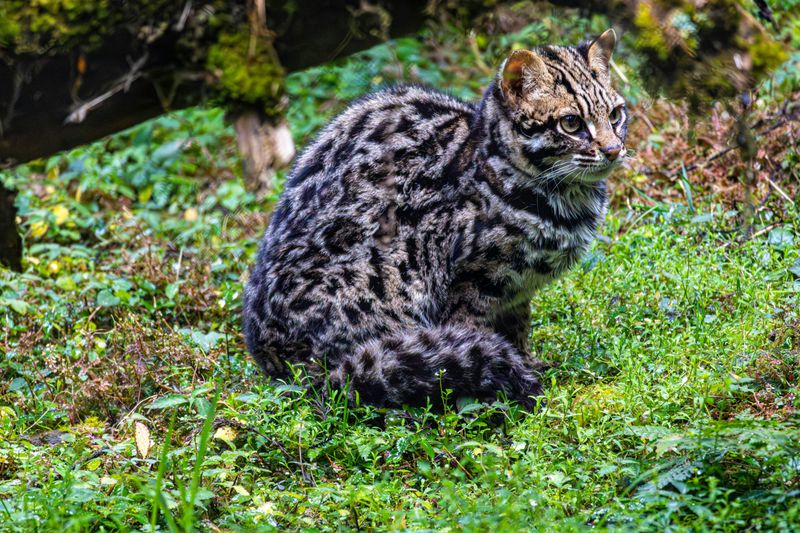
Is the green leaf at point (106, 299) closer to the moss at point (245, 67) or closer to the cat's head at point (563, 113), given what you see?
the moss at point (245, 67)

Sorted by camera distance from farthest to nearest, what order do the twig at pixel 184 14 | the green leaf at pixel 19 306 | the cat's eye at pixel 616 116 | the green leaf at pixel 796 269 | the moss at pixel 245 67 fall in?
the green leaf at pixel 19 306
the moss at pixel 245 67
the twig at pixel 184 14
the green leaf at pixel 796 269
the cat's eye at pixel 616 116

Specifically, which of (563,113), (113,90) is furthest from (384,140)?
(113,90)

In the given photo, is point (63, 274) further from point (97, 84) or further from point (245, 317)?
point (245, 317)

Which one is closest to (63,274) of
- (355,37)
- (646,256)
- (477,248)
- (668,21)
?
(355,37)

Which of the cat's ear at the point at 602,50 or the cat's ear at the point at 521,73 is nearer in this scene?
the cat's ear at the point at 521,73

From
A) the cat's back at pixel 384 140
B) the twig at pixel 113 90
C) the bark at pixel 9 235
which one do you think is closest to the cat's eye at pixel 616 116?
the cat's back at pixel 384 140

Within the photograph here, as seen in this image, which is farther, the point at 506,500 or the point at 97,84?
the point at 97,84

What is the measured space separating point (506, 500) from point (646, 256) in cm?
283

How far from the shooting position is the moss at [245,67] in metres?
5.71

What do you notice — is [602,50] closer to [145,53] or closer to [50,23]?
[145,53]

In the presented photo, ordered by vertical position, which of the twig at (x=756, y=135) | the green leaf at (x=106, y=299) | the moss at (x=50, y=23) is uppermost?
the moss at (x=50, y=23)

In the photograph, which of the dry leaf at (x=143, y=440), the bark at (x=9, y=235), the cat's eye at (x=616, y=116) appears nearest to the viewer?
the dry leaf at (x=143, y=440)

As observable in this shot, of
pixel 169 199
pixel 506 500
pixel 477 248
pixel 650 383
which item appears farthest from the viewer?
pixel 169 199

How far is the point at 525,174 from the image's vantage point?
16.3 ft
